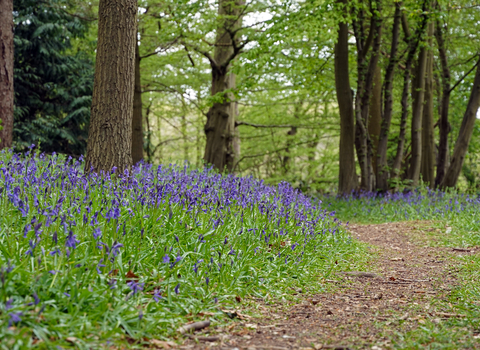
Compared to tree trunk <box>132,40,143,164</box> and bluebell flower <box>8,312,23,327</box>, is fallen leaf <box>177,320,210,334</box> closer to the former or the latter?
bluebell flower <box>8,312,23,327</box>

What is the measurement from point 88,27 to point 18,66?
2809 millimetres

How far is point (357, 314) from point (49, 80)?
A: 14.8 meters

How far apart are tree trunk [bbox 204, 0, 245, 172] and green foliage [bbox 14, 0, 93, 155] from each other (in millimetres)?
4500

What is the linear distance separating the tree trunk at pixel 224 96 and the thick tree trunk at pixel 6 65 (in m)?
5.41

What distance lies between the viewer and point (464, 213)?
8.60m

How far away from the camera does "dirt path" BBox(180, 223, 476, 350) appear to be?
9.27 feet

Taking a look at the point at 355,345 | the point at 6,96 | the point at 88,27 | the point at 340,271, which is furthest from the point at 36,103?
the point at 355,345

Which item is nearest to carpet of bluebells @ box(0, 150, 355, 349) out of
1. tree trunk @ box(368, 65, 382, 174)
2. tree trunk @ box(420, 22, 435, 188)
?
tree trunk @ box(368, 65, 382, 174)

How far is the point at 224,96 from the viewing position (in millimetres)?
12023

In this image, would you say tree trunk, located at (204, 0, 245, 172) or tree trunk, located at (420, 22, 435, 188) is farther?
tree trunk, located at (420, 22, 435, 188)

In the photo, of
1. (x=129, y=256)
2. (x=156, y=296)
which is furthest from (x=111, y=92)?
(x=156, y=296)

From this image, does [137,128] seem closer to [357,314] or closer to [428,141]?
[357,314]

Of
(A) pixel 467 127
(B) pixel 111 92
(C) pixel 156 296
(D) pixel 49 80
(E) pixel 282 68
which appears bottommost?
(C) pixel 156 296

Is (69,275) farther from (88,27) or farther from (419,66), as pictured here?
(88,27)
